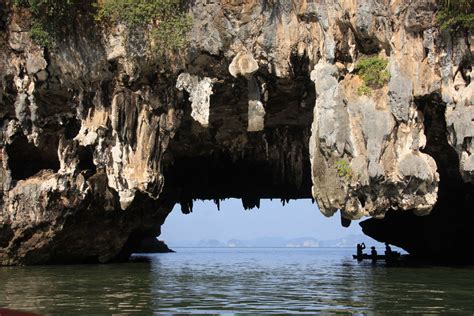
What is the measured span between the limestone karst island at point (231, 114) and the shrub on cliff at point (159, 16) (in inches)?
1.7

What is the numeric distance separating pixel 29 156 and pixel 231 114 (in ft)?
29.0

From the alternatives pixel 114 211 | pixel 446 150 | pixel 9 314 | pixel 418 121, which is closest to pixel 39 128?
pixel 114 211

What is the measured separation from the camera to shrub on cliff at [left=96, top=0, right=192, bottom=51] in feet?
61.0

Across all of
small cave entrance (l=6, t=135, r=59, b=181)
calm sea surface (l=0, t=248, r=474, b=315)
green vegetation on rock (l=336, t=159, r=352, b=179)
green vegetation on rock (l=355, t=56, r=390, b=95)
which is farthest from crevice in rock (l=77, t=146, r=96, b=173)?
green vegetation on rock (l=355, t=56, r=390, b=95)

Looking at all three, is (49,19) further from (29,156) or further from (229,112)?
(29,156)

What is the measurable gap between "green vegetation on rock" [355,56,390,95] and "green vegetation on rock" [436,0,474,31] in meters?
1.82

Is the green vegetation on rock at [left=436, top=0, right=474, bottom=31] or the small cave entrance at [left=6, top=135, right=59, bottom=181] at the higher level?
the green vegetation on rock at [left=436, top=0, right=474, bottom=31]

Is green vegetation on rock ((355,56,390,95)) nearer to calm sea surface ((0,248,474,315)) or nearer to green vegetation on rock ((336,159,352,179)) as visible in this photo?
green vegetation on rock ((336,159,352,179))

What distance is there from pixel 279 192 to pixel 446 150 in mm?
11862

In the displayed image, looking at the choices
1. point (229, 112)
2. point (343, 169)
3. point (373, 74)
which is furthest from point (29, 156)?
point (373, 74)

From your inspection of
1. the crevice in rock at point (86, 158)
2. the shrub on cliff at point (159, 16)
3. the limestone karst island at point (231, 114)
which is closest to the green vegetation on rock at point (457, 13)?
the limestone karst island at point (231, 114)

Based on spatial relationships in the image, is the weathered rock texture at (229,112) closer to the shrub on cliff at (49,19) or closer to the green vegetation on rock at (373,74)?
the green vegetation on rock at (373,74)

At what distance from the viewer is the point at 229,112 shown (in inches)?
866

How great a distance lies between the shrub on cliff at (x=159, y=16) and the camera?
18594mm
